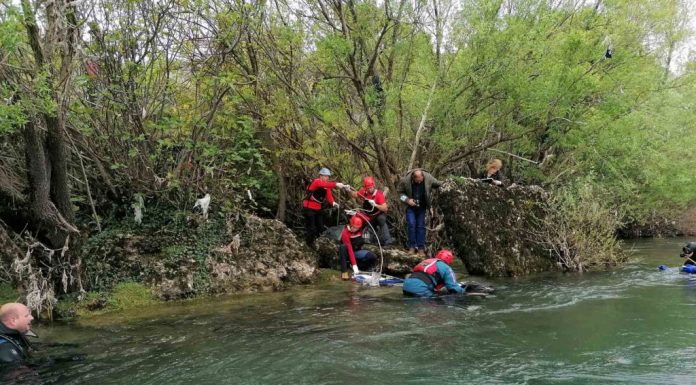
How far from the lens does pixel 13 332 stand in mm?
5871

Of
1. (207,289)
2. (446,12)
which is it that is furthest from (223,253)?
(446,12)

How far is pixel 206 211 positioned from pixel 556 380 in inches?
308

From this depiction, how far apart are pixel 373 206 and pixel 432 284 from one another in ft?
10.1

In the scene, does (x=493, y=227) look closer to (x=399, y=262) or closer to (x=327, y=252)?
(x=399, y=262)

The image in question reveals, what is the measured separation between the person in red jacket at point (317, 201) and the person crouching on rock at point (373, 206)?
0.53 m

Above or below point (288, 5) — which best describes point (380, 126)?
below

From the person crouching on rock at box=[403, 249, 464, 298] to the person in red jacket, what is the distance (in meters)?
3.40

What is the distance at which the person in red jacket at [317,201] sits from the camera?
12.6 meters

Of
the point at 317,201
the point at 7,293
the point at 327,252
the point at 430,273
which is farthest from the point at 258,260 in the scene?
the point at 7,293

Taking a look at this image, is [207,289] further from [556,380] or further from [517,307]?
[556,380]

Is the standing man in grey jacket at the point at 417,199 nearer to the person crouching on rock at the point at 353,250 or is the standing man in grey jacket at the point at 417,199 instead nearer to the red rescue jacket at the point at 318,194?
the person crouching on rock at the point at 353,250

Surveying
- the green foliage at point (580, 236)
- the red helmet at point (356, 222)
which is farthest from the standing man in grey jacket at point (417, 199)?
the green foliage at point (580, 236)

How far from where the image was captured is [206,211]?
36.3 ft

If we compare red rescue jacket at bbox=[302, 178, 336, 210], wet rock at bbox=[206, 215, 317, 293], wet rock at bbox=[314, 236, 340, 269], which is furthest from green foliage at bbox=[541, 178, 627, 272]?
wet rock at bbox=[206, 215, 317, 293]
